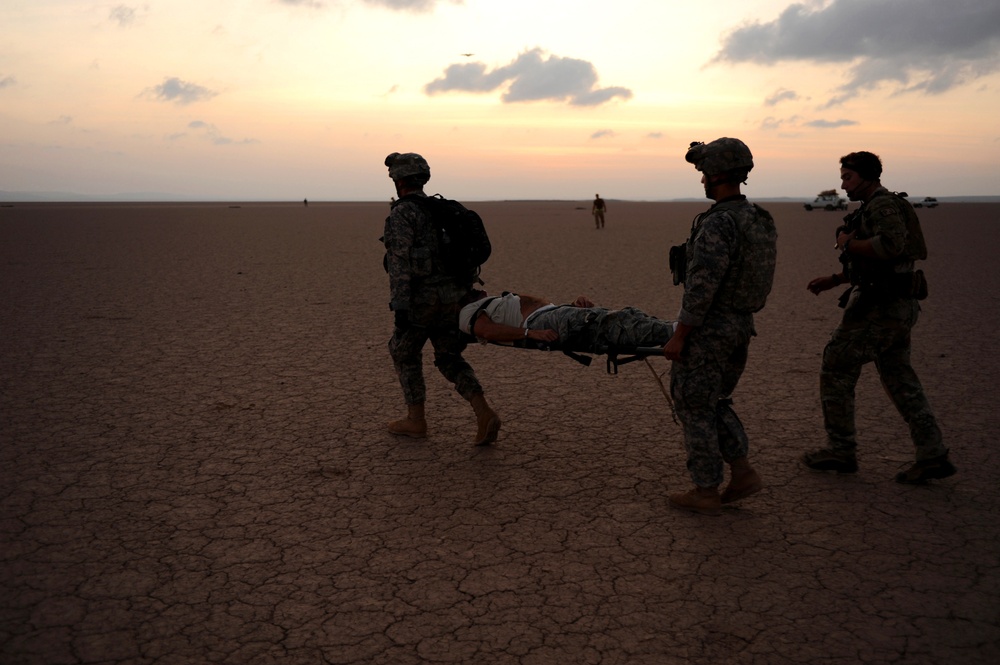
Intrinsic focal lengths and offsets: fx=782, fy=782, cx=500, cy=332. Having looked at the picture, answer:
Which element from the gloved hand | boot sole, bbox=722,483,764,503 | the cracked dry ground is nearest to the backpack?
the gloved hand

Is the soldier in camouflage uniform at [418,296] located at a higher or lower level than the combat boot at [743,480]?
higher

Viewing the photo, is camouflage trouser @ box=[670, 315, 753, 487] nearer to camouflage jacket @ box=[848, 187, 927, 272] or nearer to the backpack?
camouflage jacket @ box=[848, 187, 927, 272]

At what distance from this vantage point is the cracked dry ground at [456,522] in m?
3.14

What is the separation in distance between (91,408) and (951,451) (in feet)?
20.7

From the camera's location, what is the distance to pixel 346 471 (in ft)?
16.2

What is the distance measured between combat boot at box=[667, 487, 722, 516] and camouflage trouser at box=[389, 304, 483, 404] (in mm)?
1628

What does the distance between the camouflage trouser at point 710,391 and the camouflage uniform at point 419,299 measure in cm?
164

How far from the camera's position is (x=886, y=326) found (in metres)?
4.47

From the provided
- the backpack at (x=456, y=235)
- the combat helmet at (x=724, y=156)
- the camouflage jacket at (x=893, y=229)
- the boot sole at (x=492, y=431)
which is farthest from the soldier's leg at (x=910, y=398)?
the backpack at (x=456, y=235)

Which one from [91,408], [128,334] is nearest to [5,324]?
[128,334]

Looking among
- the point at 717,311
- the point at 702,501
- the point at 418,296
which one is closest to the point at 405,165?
→ the point at 418,296

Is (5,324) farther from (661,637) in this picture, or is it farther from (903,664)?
(903,664)

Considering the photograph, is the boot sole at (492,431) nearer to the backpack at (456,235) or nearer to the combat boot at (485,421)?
the combat boot at (485,421)

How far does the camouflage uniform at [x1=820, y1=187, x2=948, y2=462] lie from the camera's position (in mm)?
4332
